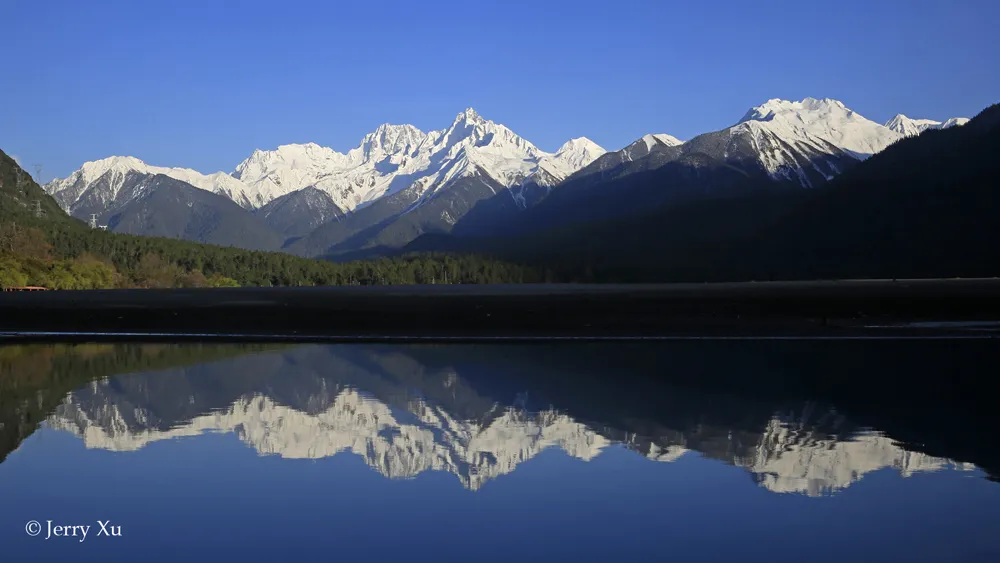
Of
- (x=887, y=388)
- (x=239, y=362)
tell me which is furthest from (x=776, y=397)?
(x=239, y=362)

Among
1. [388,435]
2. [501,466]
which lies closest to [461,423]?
[388,435]

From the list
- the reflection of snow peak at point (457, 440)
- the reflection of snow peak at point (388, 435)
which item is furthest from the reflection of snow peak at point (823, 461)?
the reflection of snow peak at point (388, 435)

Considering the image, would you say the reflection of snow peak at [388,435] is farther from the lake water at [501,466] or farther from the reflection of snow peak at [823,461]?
the reflection of snow peak at [823,461]

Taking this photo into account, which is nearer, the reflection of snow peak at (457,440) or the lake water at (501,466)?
the lake water at (501,466)

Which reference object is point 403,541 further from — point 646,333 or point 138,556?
point 646,333

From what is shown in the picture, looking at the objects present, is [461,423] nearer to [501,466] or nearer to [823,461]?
[501,466]

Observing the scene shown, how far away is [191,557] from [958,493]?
46.0ft

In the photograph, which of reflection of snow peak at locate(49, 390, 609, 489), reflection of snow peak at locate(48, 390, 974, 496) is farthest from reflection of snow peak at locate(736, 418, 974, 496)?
reflection of snow peak at locate(49, 390, 609, 489)

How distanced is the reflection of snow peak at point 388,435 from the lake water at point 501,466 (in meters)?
0.11

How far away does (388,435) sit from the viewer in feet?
80.2

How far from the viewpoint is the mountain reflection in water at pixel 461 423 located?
21.3 metres

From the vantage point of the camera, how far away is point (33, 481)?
19828mm

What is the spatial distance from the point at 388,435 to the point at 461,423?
9.22 ft

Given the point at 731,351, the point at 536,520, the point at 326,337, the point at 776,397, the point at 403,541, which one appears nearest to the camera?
the point at 403,541
